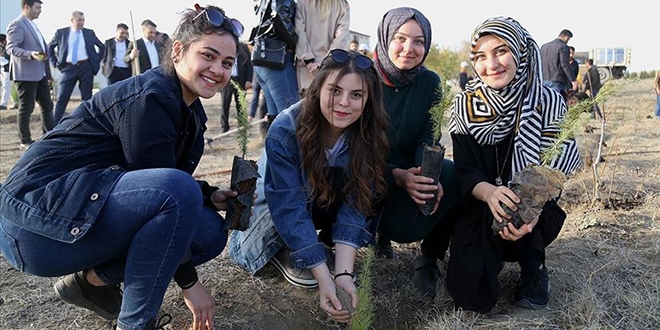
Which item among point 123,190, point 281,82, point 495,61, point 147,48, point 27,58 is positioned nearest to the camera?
point 123,190

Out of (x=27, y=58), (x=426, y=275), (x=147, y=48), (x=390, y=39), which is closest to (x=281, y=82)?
(x=390, y=39)

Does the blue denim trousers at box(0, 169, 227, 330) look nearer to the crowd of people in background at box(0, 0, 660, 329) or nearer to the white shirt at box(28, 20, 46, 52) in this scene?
the crowd of people in background at box(0, 0, 660, 329)

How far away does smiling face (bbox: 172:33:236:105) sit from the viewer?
2006mm

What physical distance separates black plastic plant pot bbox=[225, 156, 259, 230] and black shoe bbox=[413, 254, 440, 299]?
97cm

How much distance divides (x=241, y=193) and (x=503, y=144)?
4.03 ft

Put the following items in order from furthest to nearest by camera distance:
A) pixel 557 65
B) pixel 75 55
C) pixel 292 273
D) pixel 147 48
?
1. pixel 557 65
2. pixel 147 48
3. pixel 75 55
4. pixel 292 273

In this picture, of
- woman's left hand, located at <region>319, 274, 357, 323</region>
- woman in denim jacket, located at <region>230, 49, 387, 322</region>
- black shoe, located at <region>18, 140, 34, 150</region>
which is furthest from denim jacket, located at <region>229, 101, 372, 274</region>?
black shoe, located at <region>18, 140, 34, 150</region>

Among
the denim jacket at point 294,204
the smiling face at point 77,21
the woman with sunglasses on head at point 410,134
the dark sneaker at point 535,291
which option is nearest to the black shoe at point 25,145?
the smiling face at point 77,21

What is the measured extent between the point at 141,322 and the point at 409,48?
166 centimetres

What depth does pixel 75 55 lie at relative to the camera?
7492 mm

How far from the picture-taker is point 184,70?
2016 mm

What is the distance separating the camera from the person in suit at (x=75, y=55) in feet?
24.5

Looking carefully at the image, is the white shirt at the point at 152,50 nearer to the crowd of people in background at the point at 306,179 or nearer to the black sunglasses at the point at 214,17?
the crowd of people in background at the point at 306,179

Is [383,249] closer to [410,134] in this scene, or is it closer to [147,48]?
[410,134]
